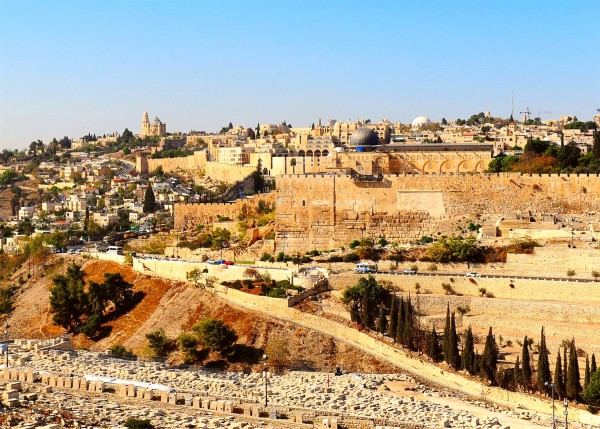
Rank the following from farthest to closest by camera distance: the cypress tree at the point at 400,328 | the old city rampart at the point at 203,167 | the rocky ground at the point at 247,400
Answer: the old city rampart at the point at 203,167 < the cypress tree at the point at 400,328 < the rocky ground at the point at 247,400

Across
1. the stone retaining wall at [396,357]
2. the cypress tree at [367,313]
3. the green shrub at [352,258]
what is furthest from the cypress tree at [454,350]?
the green shrub at [352,258]

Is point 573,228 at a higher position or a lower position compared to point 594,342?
higher

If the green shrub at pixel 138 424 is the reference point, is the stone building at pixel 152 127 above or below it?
above

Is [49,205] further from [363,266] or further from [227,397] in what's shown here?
[227,397]

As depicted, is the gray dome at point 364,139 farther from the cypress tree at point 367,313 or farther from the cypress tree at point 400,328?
the cypress tree at point 400,328

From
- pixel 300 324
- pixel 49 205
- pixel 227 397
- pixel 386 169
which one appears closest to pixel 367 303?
pixel 300 324

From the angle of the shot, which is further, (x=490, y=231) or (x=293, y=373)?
(x=490, y=231)

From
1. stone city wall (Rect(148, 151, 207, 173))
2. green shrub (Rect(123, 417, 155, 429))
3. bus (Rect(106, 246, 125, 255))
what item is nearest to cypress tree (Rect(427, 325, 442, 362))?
green shrub (Rect(123, 417, 155, 429))
